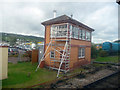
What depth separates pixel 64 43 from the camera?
449 inches

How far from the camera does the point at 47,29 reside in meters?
13.0

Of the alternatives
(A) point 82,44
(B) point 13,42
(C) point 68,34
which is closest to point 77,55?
(A) point 82,44

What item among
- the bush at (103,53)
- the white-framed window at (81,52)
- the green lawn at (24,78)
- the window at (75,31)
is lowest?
the green lawn at (24,78)

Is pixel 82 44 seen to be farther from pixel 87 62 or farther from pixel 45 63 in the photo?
pixel 45 63

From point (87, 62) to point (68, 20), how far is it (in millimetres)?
7973

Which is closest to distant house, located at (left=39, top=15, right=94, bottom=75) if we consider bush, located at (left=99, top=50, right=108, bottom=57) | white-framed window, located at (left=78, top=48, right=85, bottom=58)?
white-framed window, located at (left=78, top=48, right=85, bottom=58)

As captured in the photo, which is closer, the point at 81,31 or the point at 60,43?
the point at 60,43

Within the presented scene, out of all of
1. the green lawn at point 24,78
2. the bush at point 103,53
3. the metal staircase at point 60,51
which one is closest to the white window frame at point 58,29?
the metal staircase at point 60,51

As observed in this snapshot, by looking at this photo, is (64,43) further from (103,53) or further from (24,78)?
(103,53)

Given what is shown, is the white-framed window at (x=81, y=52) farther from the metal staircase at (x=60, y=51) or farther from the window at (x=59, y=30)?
the window at (x=59, y=30)

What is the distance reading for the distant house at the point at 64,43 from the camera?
11.1 metres

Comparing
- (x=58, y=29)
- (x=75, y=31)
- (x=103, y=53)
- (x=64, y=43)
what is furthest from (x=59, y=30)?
(x=103, y=53)

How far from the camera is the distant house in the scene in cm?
1113

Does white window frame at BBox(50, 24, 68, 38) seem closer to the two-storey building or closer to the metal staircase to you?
the two-storey building
